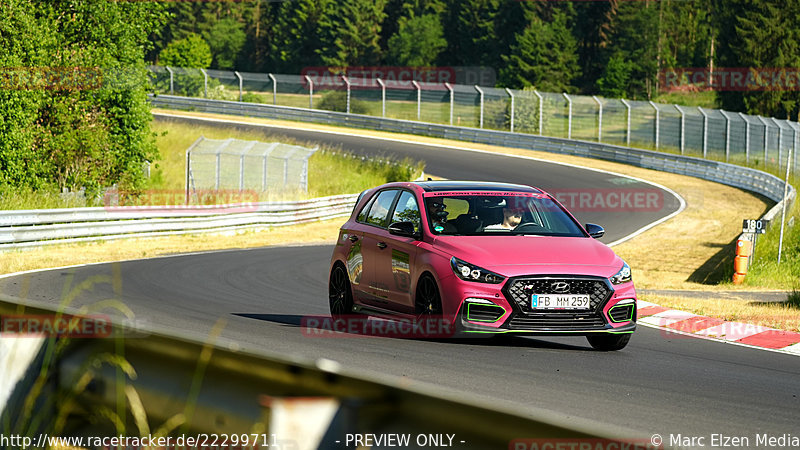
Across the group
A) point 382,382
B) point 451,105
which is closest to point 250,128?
point 451,105

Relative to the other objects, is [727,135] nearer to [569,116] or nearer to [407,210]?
[569,116]

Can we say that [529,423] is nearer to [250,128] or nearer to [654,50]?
[250,128]

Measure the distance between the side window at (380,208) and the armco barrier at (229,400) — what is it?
274 inches

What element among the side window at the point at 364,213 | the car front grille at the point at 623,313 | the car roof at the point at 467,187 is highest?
the car roof at the point at 467,187

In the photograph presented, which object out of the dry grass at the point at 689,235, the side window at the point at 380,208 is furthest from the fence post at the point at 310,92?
the side window at the point at 380,208

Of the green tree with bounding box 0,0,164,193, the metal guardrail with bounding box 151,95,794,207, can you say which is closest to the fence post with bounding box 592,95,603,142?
the metal guardrail with bounding box 151,95,794,207

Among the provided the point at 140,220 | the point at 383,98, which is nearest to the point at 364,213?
the point at 140,220

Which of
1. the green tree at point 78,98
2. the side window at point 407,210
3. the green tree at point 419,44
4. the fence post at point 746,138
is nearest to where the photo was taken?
the side window at point 407,210

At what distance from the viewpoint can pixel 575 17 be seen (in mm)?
121750

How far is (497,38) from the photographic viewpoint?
12125 cm

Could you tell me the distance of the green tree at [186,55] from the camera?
100938 mm

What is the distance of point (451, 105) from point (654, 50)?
5851cm

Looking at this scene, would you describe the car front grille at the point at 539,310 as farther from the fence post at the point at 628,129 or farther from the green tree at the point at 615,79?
the green tree at the point at 615,79

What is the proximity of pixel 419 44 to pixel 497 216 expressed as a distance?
115302mm
